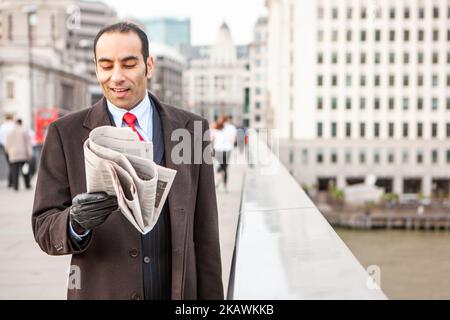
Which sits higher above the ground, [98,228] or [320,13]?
[320,13]

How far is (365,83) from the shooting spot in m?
65.3

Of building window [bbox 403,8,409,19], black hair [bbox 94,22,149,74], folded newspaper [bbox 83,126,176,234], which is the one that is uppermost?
building window [bbox 403,8,409,19]

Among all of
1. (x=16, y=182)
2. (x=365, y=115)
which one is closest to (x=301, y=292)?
(x=16, y=182)

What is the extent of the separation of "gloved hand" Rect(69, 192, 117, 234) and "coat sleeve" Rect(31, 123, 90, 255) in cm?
12

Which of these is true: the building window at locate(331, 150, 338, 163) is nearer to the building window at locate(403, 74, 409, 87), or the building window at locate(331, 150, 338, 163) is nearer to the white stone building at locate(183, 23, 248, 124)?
the building window at locate(403, 74, 409, 87)

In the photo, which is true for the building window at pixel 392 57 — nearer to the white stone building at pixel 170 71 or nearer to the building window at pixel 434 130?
the building window at pixel 434 130

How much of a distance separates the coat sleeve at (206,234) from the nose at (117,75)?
1.39 ft

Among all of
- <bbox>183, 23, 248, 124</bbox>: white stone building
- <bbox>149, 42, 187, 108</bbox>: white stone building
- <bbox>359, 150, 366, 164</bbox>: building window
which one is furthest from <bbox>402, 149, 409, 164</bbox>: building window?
<bbox>149, 42, 187, 108</bbox>: white stone building

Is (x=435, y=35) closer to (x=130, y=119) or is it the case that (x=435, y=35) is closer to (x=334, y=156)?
(x=334, y=156)

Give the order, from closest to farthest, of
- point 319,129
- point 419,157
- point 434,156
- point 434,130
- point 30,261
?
point 30,261 → point 434,130 → point 319,129 → point 419,157 → point 434,156

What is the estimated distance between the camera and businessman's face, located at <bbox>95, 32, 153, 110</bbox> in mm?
2281

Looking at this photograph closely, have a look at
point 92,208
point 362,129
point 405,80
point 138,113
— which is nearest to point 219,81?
point 362,129

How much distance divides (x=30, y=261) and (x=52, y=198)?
3635 mm
